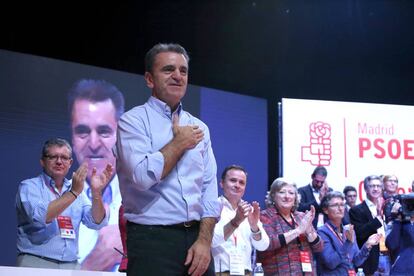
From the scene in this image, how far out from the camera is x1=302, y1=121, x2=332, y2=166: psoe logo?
648cm

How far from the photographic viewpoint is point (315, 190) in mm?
6113

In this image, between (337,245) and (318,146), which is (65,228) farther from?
(318,146)

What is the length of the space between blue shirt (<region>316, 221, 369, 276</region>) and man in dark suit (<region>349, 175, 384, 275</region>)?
1.15 ft

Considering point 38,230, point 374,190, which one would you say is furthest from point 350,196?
point 38,230

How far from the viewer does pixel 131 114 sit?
6.24 feet

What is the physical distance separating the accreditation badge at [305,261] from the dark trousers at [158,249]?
2.41 metres

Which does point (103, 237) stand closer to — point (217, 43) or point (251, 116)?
point (251, 116)

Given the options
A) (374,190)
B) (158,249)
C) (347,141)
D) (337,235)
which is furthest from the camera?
(347,141)

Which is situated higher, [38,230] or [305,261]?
[38,230]

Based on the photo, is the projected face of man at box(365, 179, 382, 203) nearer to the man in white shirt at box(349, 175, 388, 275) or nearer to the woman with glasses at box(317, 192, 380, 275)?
the man in white shirt at box(349, 175, 388, 275)

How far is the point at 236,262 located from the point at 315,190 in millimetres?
2447

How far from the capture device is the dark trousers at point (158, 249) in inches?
67.7

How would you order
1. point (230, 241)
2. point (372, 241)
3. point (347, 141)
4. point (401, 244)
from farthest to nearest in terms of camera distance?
point (347, 141), point (372, 241), point (401, 244), point (230, 241)

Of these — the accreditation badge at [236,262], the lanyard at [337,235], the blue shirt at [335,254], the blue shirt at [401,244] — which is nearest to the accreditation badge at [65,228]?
the accreditation badge at [236,262]
